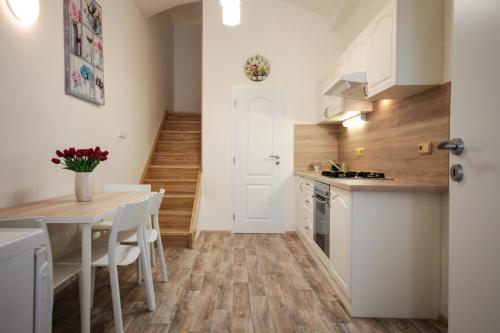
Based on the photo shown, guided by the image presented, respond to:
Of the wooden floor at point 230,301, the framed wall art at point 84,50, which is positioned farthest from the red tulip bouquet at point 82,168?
the wooden floor at point 230,301

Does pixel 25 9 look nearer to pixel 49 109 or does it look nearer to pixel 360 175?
pixel 49 109

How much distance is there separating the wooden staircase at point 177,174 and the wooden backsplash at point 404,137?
2072 mm

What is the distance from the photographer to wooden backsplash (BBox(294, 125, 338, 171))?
4.22 meters

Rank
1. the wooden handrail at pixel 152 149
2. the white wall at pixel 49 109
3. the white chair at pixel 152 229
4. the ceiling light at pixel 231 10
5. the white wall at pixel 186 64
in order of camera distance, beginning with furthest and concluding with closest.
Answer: the white wall at pixel 186 64
the wooden handrail at pixel 152 149
the ceiling light at pixel 231 10
the white chair at pixel 152 229
the white wall at pixel 49 109

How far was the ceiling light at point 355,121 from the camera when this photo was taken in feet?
10.5

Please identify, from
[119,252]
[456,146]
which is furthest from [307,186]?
[456,146]

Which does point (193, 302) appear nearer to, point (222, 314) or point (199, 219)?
point (222, 314)

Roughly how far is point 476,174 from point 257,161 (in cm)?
333

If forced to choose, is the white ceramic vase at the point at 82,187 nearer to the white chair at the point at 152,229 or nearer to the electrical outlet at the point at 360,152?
the white chair at the point at 152,229

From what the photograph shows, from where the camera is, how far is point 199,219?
13.4ft

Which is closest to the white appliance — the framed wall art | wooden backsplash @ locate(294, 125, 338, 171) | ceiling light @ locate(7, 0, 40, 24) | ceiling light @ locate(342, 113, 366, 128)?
ceiling light @ locate(7, 0, 40, 24)

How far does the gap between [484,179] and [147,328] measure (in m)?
1.83

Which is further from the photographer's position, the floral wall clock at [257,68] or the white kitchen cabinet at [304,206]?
the floral wall clock at [257,68]

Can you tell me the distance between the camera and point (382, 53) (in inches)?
84.8
